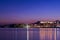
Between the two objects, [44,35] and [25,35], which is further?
[44,35]

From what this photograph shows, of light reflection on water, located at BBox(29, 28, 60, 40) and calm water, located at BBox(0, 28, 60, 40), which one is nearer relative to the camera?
calm water, located at BBox(0, 28, 60, 40)

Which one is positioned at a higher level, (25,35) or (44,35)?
(25,35)

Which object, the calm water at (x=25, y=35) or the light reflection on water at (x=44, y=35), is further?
the light reflection on water at (x=44, y=35)
